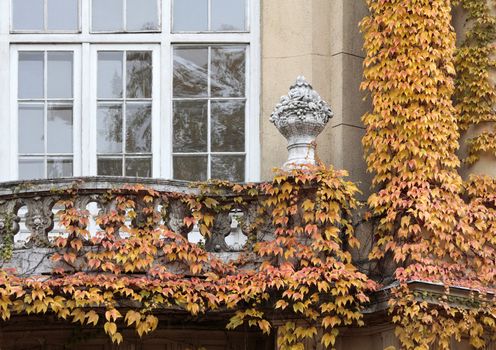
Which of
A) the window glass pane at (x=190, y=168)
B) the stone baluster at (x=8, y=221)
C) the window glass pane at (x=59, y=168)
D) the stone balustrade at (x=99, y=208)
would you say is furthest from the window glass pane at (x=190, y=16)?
the stone baluster at (x=8, y=221)

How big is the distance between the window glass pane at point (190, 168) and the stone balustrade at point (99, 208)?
3.58 feet

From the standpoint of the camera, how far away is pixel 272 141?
16.0 metres

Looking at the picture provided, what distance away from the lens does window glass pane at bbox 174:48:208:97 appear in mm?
16250

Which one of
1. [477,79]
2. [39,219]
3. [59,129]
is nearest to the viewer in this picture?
[39,219]

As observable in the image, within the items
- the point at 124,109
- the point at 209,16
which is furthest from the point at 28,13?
the point at 209,16

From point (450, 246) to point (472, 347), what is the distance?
1201 millimetres

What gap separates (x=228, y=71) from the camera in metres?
16.3

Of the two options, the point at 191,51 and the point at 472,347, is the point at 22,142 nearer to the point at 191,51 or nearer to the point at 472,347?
the point at 191,51

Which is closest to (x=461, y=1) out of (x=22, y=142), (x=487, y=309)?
(x=487, y=309)

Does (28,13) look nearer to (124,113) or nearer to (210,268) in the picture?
(124,113)

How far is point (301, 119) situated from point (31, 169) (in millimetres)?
3430

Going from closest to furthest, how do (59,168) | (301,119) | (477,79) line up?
(301,119) → (477,79) → (59,168)

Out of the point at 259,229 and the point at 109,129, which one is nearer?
the point at 259,229

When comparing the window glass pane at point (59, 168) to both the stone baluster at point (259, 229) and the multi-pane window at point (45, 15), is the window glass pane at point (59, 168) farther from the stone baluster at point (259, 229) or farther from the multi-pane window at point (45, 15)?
the stone baluster at point (259, 229)
